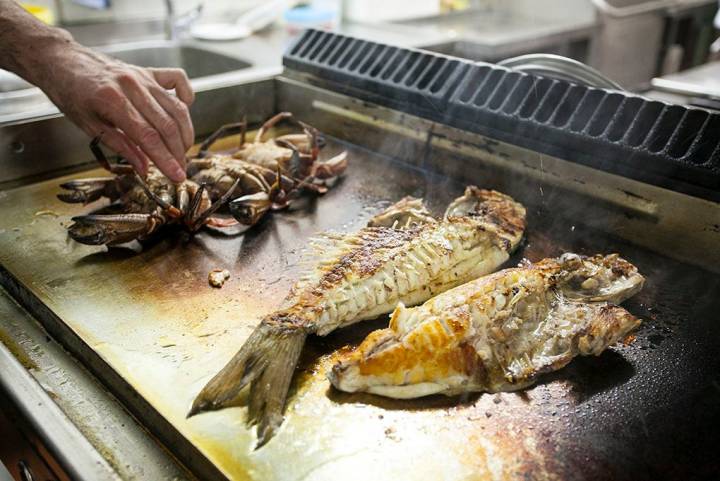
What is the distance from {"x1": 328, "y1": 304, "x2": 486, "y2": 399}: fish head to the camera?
184cm

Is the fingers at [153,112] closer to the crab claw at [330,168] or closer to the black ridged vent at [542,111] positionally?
the crab claw at [330,168]

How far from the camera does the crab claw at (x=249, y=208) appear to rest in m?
2.79

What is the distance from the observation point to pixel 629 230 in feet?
9.02

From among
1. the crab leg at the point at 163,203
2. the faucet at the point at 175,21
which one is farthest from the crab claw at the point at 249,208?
the faucet at the point at 175,21

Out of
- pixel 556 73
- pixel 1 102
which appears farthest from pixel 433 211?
pixel 1 102

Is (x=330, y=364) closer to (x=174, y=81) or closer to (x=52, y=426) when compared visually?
(x=52, y=426)

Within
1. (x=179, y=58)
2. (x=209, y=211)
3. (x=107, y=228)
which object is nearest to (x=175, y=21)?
(x=179, y=58)

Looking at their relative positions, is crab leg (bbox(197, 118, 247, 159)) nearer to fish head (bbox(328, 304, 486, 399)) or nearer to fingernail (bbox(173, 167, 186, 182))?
fingernail (bbox(173, 167, 186, 182))

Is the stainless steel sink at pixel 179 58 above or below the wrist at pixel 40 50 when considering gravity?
below

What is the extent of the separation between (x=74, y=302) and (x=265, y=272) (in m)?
0.72

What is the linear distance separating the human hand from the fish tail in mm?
1068

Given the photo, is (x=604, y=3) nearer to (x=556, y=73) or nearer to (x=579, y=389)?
(x=556, y=73)

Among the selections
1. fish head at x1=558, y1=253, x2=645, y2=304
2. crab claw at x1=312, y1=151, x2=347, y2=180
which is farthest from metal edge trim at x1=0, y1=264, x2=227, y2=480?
crab claw at x1=312, y1=151, x2=347, y2=180

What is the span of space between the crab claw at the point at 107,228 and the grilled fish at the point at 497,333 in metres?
Answer: 1.19
